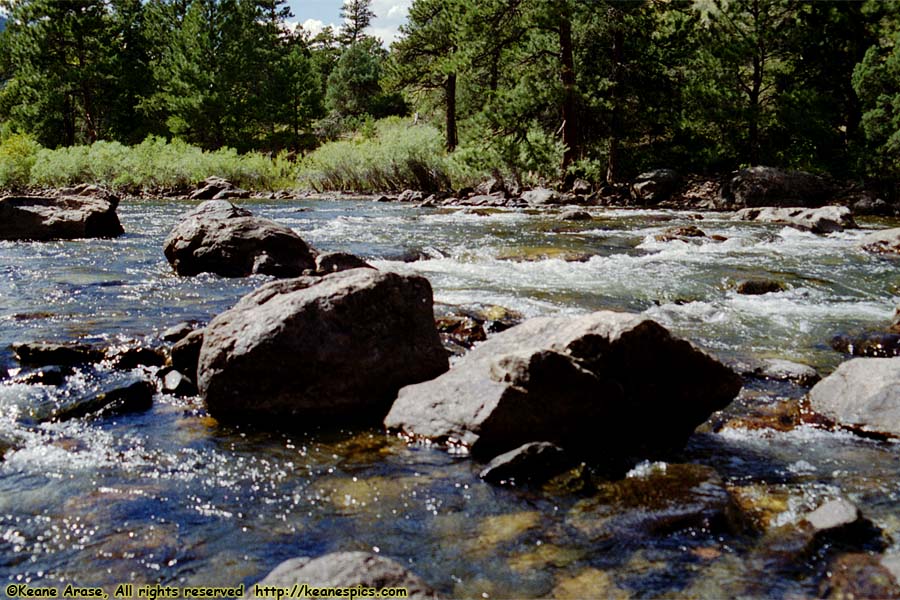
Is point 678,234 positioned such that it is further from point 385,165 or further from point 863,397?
point 385,165

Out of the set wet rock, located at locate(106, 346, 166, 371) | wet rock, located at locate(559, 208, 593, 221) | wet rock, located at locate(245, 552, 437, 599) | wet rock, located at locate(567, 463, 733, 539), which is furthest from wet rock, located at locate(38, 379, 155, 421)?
wet rock, located at locate(559, 208, 593, 221)

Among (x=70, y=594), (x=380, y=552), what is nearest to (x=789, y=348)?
(x=380, y=552)

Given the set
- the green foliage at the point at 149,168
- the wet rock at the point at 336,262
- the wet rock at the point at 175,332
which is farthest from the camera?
the green foliage at the point at 149,168

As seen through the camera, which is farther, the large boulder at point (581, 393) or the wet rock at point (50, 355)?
the wet rock at point (50, 355)

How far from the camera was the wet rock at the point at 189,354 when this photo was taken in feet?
19.2

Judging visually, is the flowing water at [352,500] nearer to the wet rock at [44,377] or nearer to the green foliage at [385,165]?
the wet rock at [44,377]

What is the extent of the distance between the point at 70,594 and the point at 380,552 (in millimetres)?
1367

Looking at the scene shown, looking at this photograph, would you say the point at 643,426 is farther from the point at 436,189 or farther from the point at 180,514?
the point at 436,189

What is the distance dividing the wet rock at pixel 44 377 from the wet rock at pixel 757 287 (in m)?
8.40

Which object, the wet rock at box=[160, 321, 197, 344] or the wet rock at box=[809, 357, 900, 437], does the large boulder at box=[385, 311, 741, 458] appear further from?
the wet rock at box=[160, 321, 197, 344]

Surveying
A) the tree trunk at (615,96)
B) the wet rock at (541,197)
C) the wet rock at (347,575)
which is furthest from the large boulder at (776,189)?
the wet rock at (347,575)

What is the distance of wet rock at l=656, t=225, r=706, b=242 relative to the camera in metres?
14.9

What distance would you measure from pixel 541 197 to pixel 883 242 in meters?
12.5

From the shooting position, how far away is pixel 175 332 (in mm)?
6840
